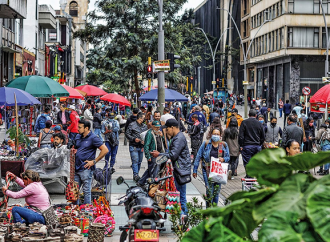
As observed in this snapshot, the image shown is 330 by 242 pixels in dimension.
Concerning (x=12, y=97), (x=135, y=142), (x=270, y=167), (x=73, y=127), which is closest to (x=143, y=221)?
(x=270, y=167)

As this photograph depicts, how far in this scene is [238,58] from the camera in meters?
81.4

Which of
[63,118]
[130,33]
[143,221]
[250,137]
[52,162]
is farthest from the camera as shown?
[130,33]

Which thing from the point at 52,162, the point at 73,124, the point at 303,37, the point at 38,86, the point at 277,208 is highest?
the point at 303,37

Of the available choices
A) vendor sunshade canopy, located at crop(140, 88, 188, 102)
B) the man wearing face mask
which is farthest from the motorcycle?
vendor sunshade canopy, located at crop(140, 88, 188, 102)

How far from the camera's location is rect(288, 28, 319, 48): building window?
5675 centimetres

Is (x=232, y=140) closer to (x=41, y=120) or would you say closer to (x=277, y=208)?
(x=41, y=120)

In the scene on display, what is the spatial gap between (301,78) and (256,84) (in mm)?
14160

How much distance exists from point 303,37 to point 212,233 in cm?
5682

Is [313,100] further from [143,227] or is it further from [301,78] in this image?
[301,78]

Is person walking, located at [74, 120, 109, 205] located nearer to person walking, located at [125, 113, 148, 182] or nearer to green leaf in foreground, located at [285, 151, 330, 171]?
person walking, located at [125, 113, 148, 182]

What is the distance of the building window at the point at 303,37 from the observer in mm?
56750

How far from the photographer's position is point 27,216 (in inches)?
326

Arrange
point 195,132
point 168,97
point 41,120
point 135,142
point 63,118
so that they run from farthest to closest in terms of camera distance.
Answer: point 168,97 < point 63,118 < point 41,120 < point 195,132 < point 135,142

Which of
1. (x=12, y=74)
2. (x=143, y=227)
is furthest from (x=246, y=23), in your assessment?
(x=143, y=227)
